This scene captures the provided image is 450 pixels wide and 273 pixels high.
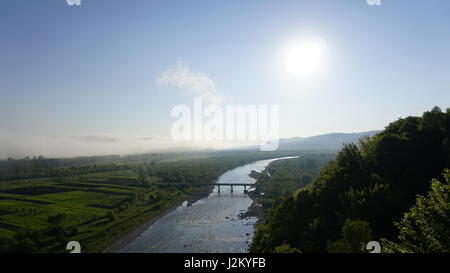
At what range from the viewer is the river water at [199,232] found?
46125 mm

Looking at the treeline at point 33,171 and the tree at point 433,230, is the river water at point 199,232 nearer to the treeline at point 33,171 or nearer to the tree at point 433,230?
the tree at point 433,230

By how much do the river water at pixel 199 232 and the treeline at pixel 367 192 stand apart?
39.9 feet

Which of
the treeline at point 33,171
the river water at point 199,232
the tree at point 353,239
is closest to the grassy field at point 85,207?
the river water at point 199,232

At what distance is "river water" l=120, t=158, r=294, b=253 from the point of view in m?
46.1

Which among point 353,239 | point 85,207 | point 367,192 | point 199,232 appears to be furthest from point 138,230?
point 353,239

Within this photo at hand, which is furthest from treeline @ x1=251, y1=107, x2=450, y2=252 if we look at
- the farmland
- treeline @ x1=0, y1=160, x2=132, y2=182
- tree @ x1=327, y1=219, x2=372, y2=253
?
treeline @ x1=0, y1=160, x2=132, y2=182

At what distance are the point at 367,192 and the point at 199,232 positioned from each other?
34.1 metres

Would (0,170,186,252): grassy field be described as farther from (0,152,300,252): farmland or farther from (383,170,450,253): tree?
(383,170,450,253): tree

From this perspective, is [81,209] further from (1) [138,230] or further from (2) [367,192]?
(2) [367,192]

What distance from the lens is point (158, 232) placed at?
55719 mm

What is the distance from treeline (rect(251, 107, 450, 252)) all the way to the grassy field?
34.4 meters

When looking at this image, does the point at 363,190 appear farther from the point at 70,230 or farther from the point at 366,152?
the point at 70,230

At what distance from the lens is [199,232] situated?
177 feet

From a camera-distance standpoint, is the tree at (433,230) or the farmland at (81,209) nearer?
the tree at (433,230)
